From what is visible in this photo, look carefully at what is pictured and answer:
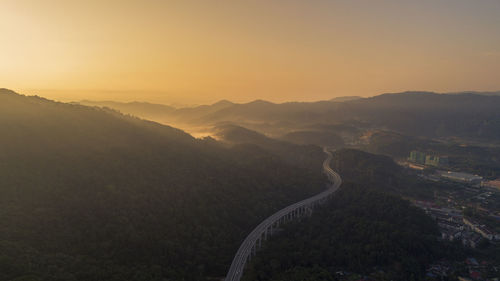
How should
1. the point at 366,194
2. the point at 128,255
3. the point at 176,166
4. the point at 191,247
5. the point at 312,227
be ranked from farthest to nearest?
the point at 366,194 < the point at 176,166 < the point at 312,227 < the point at 191,247 < the point at 128,255

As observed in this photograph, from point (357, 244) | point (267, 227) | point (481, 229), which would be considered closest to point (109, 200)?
point (267, 227)

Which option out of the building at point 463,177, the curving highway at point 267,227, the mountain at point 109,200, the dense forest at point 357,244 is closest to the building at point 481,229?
the dense forest at point 357,244

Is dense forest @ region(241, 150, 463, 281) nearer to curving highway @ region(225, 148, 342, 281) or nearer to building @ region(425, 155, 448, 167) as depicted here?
curving highway @ region(225, 148, 342, 281)

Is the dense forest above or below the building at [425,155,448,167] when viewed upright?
below

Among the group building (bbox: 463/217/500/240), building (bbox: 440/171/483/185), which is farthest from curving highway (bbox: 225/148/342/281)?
building (bbox: 440/171/483/185)

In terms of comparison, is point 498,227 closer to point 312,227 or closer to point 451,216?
point 451,216

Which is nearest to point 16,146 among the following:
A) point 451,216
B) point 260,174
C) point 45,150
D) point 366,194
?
point 45,150

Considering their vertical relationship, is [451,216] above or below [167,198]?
below
